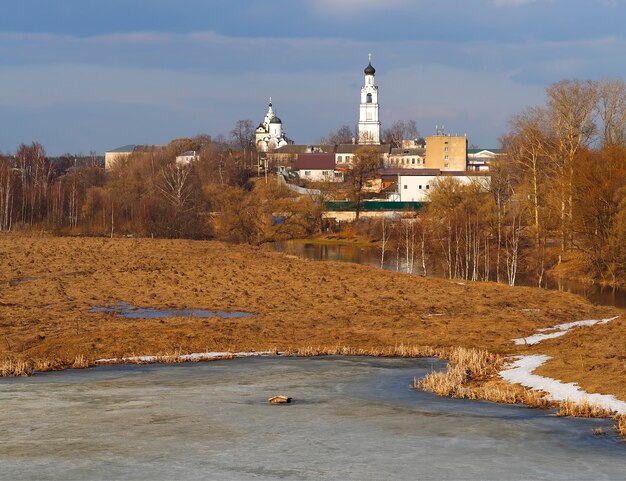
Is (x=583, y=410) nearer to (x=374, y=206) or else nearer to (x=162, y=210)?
(x=162, y=210)

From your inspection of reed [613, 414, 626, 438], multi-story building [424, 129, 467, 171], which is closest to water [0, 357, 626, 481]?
reed [613, 414, 626, 438]

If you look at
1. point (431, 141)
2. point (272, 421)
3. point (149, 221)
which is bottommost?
point (272, 421)

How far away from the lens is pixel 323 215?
92938 millimetres

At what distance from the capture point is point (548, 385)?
59.6 ft

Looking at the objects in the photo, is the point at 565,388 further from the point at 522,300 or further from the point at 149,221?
the point at 149,221

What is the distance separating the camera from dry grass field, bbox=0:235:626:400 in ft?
75.7

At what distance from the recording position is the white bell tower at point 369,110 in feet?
617

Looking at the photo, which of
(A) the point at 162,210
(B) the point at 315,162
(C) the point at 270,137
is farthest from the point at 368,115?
(A) the point at 162,210

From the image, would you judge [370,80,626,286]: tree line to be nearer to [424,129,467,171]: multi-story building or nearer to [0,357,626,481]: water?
[0,357,626,481]: water

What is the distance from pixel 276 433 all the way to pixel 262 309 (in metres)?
18.5

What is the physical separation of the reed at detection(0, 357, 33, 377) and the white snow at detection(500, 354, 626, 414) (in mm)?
10220

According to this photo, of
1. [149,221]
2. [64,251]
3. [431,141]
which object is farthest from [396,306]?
[431,141]

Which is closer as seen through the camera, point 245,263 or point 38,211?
point 245,263

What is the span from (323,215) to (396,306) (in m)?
60.1
